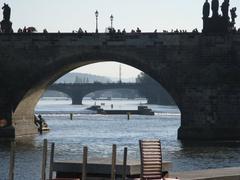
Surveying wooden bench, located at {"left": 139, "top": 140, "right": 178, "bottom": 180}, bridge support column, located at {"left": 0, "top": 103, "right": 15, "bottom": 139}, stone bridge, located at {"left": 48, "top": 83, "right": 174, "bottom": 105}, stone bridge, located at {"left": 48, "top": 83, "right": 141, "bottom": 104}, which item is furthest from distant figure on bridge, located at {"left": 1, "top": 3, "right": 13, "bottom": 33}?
stone bridge, located at {"left": 48, "top": 83, "right": 141, "bottom": 104}

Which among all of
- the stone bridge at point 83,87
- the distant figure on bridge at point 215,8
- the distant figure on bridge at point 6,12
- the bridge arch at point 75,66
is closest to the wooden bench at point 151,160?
the bridge arch at point 75,66

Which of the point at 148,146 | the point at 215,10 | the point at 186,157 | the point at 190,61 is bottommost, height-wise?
the point at 186,157

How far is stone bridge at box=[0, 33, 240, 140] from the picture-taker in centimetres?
5831

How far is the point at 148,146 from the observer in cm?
1658

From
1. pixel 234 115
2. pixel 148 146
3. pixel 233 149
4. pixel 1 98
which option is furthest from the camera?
pixel 1 98

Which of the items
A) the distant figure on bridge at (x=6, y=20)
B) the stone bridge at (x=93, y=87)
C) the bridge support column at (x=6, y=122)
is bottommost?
the bridge support column at (x=6, y=122)

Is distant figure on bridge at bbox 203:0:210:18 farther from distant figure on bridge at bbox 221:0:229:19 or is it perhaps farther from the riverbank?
the riverbank

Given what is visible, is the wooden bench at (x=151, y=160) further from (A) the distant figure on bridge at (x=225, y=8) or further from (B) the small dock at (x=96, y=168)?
(A) the distant figure on bridge at (x=225, y=8)

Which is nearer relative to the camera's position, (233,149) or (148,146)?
(148,146)

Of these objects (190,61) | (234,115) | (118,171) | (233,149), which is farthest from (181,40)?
(118,171)

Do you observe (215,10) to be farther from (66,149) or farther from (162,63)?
(66,149)

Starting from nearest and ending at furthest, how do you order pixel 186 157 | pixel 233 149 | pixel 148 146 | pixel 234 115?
pixel 148 146
pixel 186 157
pixel 233 149
pixel 234 115

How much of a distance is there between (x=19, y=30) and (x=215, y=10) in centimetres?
1768

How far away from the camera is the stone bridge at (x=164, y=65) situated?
58.3m
